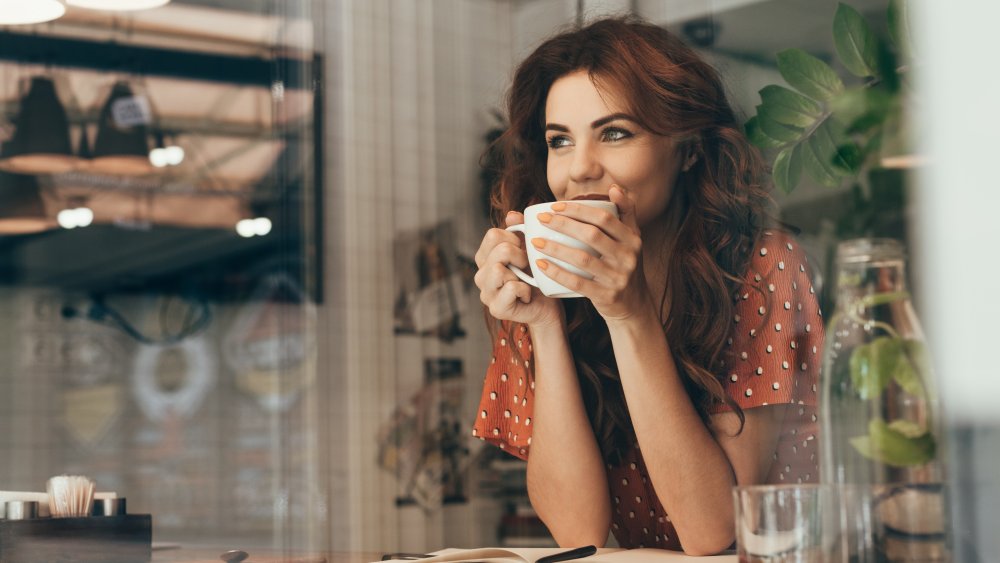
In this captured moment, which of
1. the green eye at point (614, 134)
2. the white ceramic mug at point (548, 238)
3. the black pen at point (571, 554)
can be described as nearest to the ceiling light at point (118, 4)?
the green eye at point (614, 134)

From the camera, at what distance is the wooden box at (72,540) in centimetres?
88

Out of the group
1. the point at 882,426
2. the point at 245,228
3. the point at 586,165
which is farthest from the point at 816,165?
the point at 245,228

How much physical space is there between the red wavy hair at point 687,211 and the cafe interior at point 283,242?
0.09ft

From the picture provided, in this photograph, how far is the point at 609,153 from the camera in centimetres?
100

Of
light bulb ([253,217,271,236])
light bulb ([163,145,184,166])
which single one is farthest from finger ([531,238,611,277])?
light bulb ([163,145,184,166])

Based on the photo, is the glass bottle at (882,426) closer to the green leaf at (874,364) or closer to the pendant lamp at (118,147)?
the green leaf at (874,364)

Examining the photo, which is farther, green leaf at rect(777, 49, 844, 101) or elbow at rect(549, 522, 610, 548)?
elbow at rect(549, 522, 610, 548)

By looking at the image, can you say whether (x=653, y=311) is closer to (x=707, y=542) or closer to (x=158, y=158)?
(x=707, y=542)

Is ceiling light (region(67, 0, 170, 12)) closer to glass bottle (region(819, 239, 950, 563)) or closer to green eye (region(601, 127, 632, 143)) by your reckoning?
green eye (region(601, 127, 632, 143))

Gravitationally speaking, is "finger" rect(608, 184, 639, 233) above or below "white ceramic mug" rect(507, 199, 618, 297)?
above

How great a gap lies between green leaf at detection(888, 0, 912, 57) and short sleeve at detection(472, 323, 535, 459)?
0.48m

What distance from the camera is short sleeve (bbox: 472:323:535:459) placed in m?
1.13

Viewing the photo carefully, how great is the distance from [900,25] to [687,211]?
27cm

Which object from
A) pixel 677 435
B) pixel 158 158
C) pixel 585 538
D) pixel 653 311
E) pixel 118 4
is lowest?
pixel 585 538
